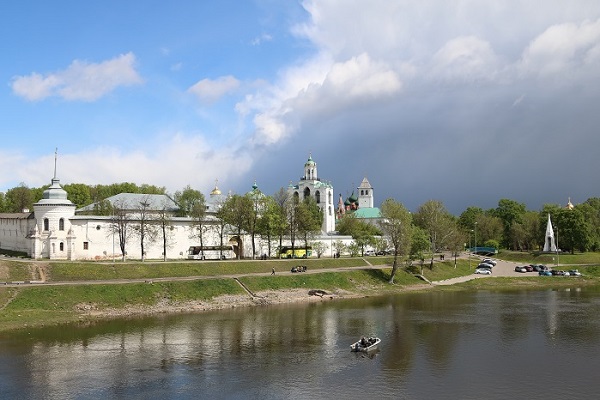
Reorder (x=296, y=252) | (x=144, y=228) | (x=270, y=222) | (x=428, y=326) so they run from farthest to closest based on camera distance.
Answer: (x=296, y=252) → (x=270, y=222) → (x=144, y=228) → (x=428, y=326)

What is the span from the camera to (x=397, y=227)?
86.9 meters

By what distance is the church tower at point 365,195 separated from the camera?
176875 millimetres

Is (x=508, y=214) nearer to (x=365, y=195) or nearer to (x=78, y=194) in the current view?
(x=365, y=195)

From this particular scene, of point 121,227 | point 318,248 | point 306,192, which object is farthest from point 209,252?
point 306,192

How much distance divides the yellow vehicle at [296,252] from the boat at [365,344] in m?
55.1

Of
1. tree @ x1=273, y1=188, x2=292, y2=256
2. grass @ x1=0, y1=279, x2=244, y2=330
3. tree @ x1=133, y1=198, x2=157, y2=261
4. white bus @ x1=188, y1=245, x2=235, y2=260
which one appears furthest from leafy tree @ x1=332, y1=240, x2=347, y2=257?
grass @ x1=0, y1=279, x2=244, y2=330

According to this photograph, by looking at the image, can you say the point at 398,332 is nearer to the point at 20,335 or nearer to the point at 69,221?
the point at 20,335

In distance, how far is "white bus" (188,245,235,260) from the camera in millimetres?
89294

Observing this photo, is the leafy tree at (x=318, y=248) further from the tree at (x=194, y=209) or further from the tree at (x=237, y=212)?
the tree at (x=194, y=209)

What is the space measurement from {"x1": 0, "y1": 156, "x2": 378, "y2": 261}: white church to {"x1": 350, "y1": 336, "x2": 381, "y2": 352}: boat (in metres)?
46.7

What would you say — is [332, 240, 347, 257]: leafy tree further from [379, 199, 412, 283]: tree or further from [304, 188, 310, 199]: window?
[304, 188, 310, 199]: window

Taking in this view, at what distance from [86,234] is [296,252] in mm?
35963

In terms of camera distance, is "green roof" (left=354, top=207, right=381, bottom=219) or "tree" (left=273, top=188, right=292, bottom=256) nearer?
"tree" (left=273, top=188, right=292, bottom=256)

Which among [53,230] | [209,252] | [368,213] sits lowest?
[209,252]
